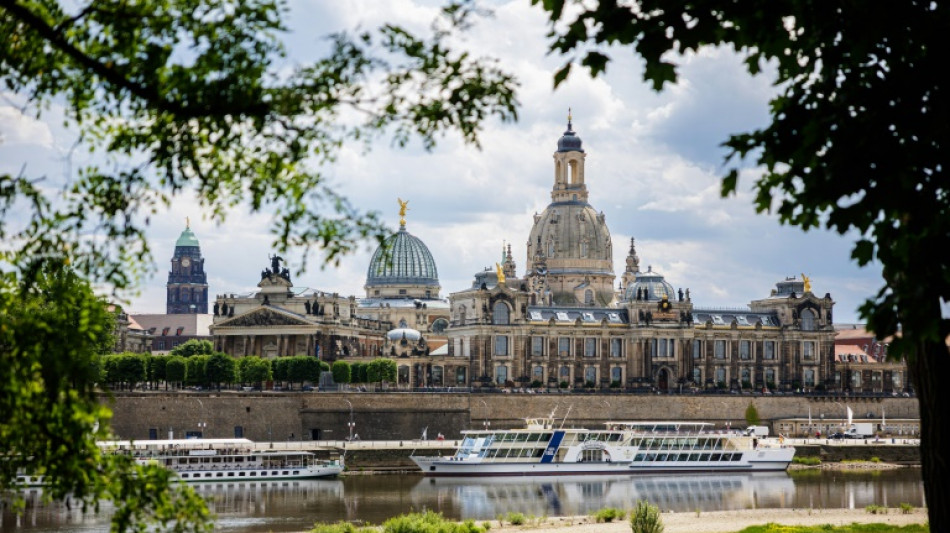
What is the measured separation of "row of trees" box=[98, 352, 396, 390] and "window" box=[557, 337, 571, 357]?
16.2 m

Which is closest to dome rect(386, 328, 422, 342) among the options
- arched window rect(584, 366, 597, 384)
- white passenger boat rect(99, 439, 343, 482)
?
arched window rect(584, 366, 597, 384)

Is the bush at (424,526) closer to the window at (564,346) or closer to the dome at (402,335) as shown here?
the window at (564,346)

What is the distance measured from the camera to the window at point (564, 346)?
389 feet

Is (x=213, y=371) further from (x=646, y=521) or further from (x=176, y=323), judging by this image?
(x=176, y=323)

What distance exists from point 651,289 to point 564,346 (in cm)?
1248

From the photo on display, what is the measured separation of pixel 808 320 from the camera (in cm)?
12538

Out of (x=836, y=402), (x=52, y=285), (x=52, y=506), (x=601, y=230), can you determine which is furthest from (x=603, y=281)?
(x=52, y=285)

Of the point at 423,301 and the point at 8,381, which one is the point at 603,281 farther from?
the point at 8,381

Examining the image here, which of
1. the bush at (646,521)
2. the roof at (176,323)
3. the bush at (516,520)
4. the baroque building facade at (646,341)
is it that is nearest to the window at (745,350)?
the baroque building facade at (646,341)

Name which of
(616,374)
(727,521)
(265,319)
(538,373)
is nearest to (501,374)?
(538,373)

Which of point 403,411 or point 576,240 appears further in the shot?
point 576,240

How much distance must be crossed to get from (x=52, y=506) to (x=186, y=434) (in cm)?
3489

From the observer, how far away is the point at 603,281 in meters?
148

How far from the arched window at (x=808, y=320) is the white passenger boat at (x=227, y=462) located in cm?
5712
